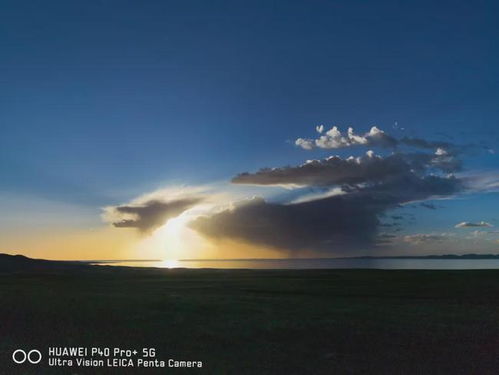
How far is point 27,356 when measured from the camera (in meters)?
21.5

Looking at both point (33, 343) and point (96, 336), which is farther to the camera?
point (96, 336)

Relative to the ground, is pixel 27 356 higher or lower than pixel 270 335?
higher

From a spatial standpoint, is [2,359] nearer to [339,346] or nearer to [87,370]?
[87,370]

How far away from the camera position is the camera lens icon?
2093cm

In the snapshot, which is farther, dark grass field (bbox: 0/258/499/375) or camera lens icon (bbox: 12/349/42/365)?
dark grass field (bbox: 0/258/499/375)

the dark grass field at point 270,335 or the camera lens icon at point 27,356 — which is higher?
the camera lens icon at point 27,356

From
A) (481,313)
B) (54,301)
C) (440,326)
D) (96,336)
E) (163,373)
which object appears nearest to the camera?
(163,373)

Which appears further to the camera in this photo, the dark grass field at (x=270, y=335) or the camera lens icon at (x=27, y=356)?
the dark grass field at (x=270, y=335)

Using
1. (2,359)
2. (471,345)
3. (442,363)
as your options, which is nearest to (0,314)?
(2,359)

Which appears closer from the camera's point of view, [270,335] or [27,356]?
[27,356]

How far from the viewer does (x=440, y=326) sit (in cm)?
3153

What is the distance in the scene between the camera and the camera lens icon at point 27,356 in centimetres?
2093

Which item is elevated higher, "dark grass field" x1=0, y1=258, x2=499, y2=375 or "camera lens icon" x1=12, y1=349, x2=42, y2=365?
"camera lens icon" x1=12, y1=349, x2=42, y2=365

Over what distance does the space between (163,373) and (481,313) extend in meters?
33.2
